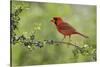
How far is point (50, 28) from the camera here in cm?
215

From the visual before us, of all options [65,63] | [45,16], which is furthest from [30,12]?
[65,63]

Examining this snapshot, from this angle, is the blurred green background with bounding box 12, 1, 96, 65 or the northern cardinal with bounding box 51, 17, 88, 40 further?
the northern cardinal with bounding box 51, 17, 88, 40

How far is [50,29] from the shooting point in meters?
2.15

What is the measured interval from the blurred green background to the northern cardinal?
0.04 metres

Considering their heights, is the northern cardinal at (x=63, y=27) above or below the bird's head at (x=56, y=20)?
below

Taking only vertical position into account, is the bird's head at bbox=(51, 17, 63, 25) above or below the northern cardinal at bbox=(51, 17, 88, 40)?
above

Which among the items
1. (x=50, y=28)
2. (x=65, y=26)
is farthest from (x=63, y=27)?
(x=50, y=28)

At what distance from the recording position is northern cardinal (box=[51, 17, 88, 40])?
2.18 metres

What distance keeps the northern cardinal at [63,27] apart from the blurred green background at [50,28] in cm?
4

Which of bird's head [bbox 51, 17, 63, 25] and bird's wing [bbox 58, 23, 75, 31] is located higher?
bird's head [bbox 51, 17, 63, 25]

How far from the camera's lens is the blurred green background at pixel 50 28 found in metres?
2.05

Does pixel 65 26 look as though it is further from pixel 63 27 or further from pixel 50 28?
pixel 50 28

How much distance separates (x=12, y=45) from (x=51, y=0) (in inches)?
25.1
